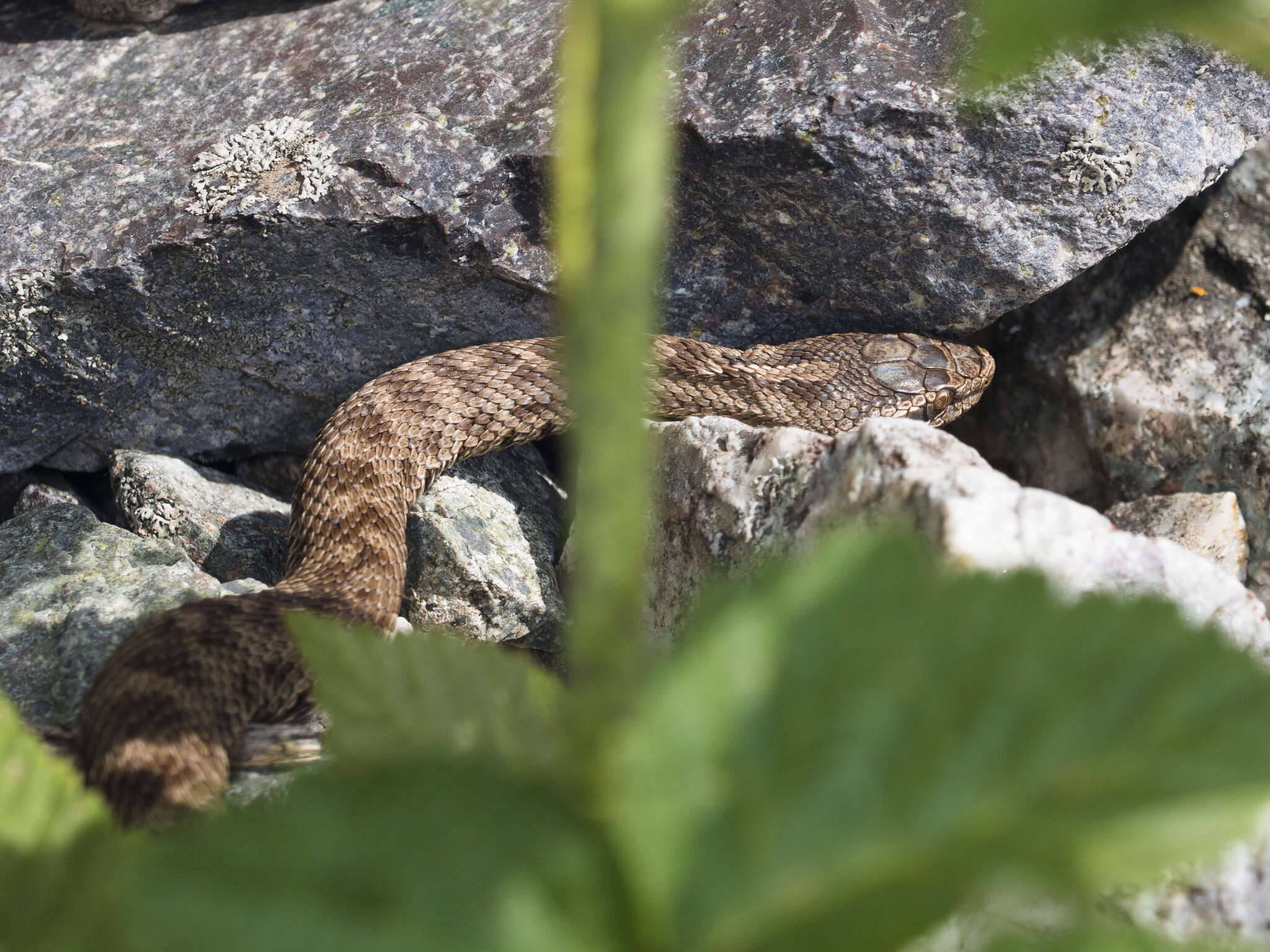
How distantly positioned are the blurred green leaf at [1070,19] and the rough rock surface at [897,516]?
132 cm

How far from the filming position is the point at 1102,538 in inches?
113

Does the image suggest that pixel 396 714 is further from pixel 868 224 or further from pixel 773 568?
pixel 868 224

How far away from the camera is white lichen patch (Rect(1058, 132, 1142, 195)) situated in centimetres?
466

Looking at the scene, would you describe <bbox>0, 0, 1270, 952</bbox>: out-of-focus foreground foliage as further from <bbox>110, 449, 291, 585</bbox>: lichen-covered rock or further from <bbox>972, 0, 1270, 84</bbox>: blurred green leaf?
<bbox>110, 449, 291, 585</bbox>: lichen-covered rock

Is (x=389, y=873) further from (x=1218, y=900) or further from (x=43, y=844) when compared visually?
(x=1218, y=900)

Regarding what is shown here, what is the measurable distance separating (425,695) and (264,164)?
13.1 ft

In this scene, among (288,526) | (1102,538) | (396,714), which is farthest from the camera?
(288,526)

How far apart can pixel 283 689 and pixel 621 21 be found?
347cm

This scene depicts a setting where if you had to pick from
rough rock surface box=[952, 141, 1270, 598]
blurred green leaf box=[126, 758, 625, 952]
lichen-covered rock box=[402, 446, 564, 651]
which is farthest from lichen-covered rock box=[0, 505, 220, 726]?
rough rock surface box=[952, 141, 1270, 598]

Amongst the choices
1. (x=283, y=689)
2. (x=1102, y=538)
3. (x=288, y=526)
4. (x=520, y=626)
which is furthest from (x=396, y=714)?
(x=288, y=526)

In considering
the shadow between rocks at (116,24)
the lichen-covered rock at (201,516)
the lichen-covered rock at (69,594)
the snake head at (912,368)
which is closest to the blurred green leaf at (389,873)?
the lichen-covered rock at (69,594)

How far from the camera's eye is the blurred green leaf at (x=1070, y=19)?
90 centimetres

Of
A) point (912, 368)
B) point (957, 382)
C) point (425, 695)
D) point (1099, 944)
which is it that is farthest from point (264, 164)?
point (1099, 944)

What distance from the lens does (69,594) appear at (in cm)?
402
